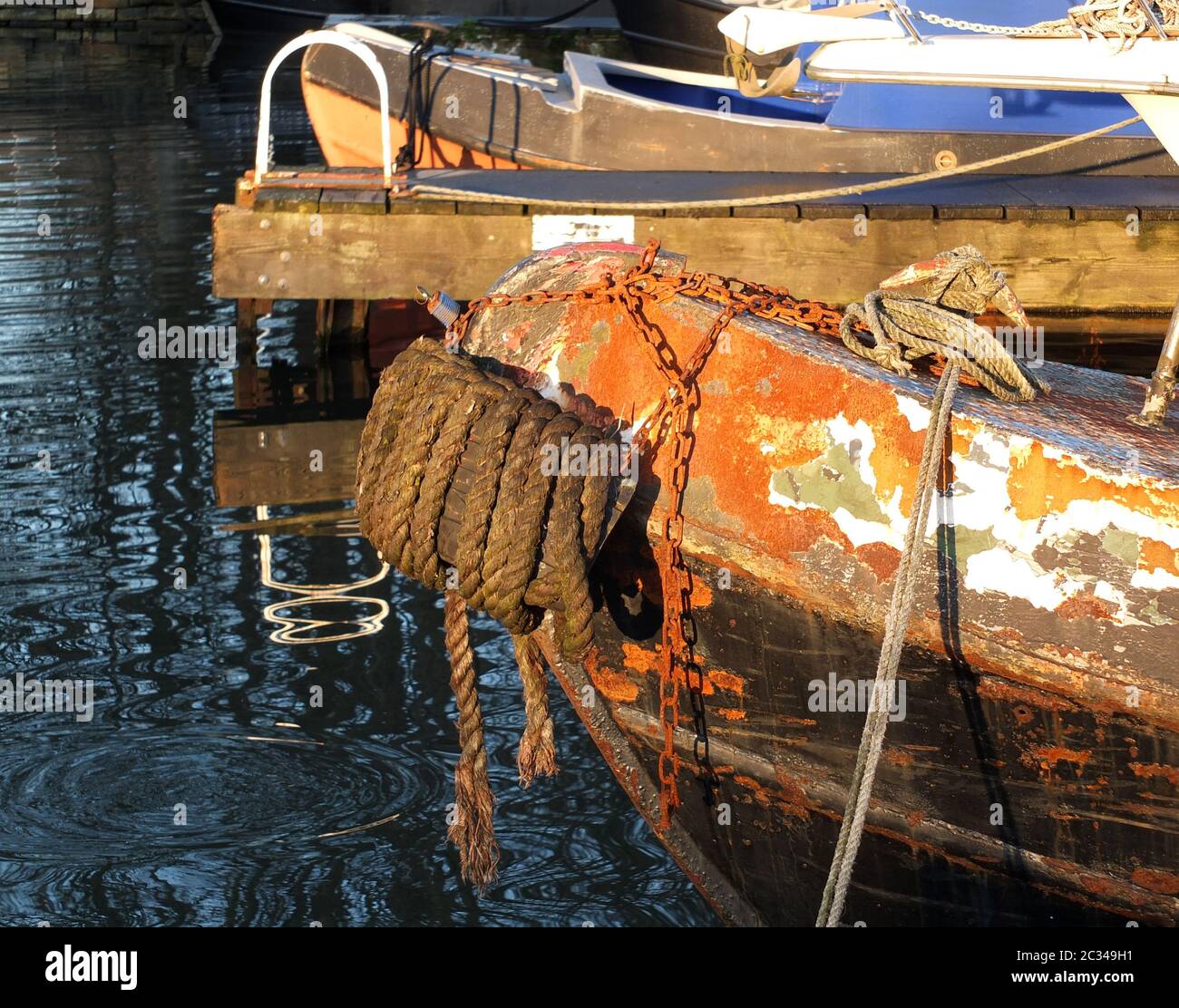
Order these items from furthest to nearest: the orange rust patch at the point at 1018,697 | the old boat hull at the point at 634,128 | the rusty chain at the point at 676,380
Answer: the old boat hull at the point at 634,128 < the rusty chain at the point at 676,380 < the orange rust patch at the point at 1018,697

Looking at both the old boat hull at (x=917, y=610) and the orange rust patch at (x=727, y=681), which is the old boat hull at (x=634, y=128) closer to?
the old boat hull at (x=917, y=610)

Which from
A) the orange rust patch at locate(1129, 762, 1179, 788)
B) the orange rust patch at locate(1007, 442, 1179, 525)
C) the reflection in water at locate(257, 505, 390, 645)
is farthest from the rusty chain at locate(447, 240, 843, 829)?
the reflection in water at locate(257, 505, 390, 645)

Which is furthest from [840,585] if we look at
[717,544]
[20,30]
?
[20,30]

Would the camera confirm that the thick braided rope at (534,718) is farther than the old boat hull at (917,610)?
Yes

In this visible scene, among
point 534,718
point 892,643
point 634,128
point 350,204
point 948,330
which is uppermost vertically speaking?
point 634,128

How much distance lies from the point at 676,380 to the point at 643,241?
439 centimetres

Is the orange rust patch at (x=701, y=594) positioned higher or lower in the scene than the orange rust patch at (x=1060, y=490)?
lower

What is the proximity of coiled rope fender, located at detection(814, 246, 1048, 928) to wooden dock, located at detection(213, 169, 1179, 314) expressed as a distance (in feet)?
13.4

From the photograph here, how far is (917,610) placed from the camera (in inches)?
116

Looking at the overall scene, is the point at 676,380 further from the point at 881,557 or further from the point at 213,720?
the point at 213,720

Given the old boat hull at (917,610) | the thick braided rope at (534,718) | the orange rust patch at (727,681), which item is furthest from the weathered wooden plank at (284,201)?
the orange rust patch at (727,681)

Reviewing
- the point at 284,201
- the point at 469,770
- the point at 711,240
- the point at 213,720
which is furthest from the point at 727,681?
the point at 284,201

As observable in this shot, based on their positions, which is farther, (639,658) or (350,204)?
(350,204)

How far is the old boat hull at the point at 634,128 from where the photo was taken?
27.5ft
